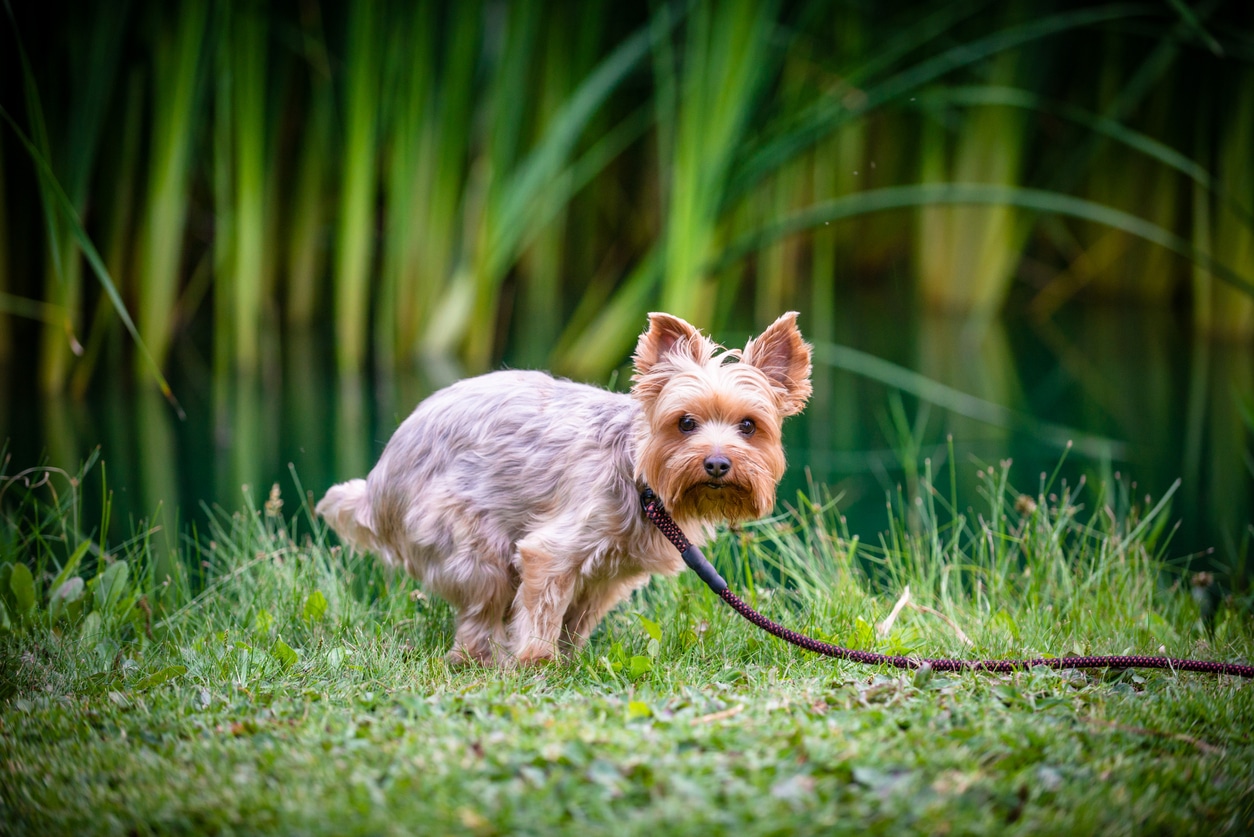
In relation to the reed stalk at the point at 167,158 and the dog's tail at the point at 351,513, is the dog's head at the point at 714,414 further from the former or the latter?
the reed stalk at the point at 167,158

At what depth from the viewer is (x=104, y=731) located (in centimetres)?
346

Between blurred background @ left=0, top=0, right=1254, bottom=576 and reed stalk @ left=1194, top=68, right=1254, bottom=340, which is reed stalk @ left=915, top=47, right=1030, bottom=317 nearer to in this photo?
blurred background @ left=0, top=0, right=1254, bottom=576

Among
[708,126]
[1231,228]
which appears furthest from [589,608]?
[1231,228]

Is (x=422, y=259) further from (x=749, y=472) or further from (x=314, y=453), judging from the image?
(x=749, y=472)

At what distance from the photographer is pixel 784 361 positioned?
4.29m

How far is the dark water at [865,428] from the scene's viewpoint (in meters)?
7.64

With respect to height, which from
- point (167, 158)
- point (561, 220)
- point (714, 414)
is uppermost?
point (167, 158)

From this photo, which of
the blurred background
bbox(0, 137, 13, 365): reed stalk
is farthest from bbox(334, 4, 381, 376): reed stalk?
bbox(0, 137, 13, 365): reed stalk

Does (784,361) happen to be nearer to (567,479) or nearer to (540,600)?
(567,479)

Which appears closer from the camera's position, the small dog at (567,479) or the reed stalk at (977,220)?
the small dog at (567,479)

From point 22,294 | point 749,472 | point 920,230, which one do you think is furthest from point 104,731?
point 920,230

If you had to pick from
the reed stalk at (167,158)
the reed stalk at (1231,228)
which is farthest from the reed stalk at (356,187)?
the reed stalk at (1231,228)

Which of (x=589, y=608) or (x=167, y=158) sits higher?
(x=167, y=158)

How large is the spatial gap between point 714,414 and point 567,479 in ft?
2.34
